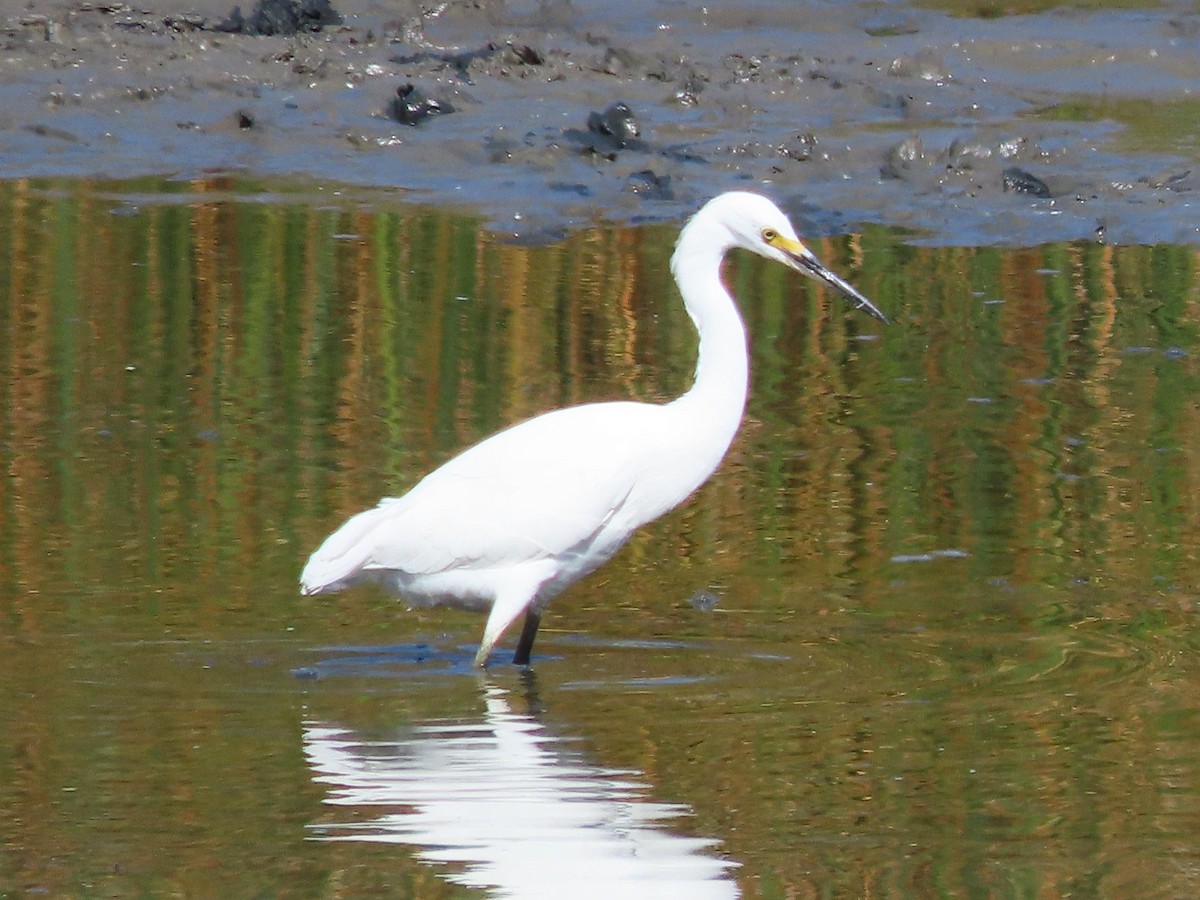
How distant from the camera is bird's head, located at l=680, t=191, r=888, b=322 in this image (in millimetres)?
5859

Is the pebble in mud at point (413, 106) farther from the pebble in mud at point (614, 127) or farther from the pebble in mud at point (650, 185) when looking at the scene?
the pebble in mud at point (650, 185)

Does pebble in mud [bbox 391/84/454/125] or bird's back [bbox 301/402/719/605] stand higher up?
pebble in mud [bbox 391/84/454/125]

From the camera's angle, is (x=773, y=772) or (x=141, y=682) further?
(x=141, y=682)

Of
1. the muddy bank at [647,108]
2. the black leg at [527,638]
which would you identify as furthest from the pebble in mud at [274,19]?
the black leg at [527,638]

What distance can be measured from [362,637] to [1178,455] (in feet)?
8.85

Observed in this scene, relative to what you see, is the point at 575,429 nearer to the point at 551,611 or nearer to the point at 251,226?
the point at 551,611

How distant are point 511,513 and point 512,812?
1.43m

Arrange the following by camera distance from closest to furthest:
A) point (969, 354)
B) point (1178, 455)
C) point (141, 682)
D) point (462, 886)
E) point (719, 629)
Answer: point (462, 886) < point (141, 682) < point (719, 629) < point (1178, 455) < point (969, 354)

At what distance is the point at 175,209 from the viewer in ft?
37.1

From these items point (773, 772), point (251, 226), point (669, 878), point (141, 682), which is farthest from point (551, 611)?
point (251, 226)

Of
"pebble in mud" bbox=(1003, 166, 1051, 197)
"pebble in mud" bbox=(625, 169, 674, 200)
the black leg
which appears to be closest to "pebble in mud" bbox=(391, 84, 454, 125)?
"pebble in mud" bbox=(625, 169, 674, 200)

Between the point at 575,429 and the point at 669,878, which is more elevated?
the point at 575,429

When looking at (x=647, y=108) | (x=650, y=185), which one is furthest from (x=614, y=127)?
(x=647, y=108)

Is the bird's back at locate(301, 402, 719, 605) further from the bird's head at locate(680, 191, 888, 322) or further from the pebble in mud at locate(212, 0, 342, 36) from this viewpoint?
the pebble in mud at locate(212, 0, 342, 36)
